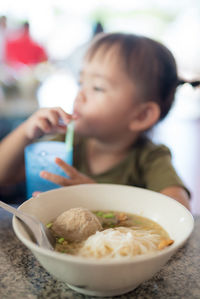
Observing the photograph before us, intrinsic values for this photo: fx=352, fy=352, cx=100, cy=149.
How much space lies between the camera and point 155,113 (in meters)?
1.47

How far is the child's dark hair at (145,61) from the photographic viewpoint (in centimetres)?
140

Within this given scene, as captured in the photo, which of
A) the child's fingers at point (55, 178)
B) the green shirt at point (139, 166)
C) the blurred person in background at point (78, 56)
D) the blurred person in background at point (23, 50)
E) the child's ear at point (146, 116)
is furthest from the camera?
the blurred person in background at point (23, 50)

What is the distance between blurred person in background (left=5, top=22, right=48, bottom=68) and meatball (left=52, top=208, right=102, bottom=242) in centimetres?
208

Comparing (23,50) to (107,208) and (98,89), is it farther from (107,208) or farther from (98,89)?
(107,208)

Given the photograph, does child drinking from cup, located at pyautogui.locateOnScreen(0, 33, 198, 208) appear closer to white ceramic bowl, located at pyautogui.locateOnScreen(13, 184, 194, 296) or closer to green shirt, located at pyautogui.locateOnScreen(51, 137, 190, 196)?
green shirt, located at pyautogui.locateOnScreen(51, 137, 190, 196)

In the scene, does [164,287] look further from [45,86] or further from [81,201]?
[45,86]

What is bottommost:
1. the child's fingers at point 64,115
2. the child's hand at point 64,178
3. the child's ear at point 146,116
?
the child's ear at point 146,116

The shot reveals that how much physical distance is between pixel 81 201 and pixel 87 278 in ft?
0.83

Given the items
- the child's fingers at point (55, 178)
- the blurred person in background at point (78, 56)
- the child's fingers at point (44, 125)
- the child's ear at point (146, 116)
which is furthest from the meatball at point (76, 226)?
the blurred person in background at point (78, 56)

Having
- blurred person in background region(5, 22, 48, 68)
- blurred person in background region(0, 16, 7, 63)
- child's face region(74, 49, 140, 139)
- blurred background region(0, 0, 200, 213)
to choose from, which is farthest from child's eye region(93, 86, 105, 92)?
blurred person in background region(5, 22, 48, 68)

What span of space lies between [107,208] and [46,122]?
0.45 m

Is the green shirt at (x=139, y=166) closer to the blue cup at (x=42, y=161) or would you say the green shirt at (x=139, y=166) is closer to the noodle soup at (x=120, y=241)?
the blue cup at (x=42, y=161)

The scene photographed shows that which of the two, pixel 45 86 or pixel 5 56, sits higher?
pixel 5 56

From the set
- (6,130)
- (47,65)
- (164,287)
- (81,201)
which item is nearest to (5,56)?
(47,65)
